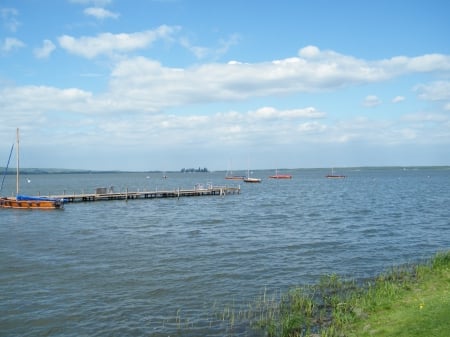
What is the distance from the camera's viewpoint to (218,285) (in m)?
21.7

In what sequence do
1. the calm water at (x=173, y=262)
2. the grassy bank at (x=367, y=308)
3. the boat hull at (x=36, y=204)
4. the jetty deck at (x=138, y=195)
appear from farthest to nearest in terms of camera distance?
the jetty deck at (x=138, y=195)
the boat hull at (x=36, y=204)
the calm water at (x=173, y=262)
the grassy bank at (x=367, y=308)

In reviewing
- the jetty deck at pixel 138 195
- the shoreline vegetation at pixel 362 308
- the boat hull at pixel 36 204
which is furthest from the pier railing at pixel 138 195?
the shoreline vegetation at pixel 362 308

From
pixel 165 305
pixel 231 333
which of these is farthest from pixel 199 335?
pixel 165 305

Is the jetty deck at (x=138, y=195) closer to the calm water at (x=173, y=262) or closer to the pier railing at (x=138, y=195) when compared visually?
the pier railing at (x=138, y=195)

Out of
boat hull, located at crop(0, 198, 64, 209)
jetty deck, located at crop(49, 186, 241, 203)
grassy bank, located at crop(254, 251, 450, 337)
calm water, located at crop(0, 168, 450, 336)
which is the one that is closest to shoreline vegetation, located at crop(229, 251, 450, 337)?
grassy bank, located at crop(254, 251, 450, 337)

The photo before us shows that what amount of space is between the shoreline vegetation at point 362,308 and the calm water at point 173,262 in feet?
4.43

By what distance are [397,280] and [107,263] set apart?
17348 mm

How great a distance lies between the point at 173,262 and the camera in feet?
88.0

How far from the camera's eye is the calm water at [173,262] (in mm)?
17453

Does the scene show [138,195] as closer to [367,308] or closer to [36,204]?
[36,204]

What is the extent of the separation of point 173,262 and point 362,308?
14.0 meters

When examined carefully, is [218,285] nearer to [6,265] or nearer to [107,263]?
[107,263]

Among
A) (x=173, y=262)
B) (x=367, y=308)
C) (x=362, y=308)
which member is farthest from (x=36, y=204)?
(x=367, y=308)

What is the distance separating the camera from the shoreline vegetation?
1285 centimetres
